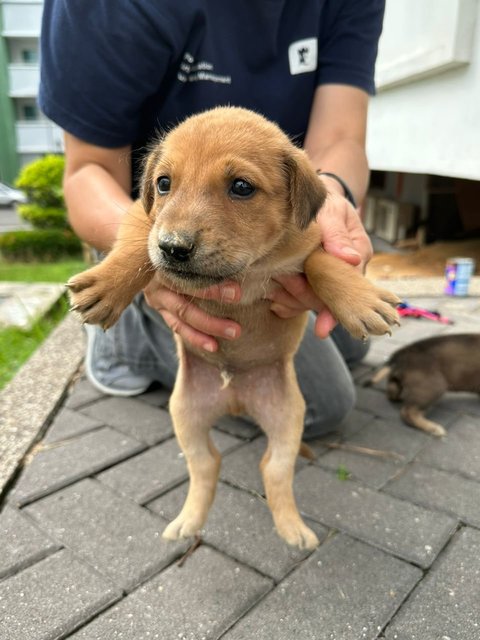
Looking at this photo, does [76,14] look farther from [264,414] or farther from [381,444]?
[381,444]

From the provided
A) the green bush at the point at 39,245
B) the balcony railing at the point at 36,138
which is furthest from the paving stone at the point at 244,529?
the balcony railing at the point at 36,138

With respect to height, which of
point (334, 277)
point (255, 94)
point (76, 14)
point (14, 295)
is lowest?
point (14, 295)

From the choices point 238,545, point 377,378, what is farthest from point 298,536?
point 377,378

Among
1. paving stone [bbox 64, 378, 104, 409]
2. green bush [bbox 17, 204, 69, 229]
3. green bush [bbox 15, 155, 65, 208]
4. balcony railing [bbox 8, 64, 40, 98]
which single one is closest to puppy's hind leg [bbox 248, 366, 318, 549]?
paving stone [bbox 64, 378, 104, 409]

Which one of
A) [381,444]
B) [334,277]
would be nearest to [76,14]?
[334,277]

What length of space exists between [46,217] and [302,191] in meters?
12.8

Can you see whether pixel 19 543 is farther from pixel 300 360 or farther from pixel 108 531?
pixel 300 360

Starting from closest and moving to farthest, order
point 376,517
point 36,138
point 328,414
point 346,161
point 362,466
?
point 376,517, point 362,466, point 328,414, point 346,161, point 36,138

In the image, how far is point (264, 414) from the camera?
2.11m

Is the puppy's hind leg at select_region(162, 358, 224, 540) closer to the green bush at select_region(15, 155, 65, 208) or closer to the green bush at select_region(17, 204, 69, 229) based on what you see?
the green bush at select_region(15, 155, 65, 208)

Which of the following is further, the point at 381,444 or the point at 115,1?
the point at 381,444

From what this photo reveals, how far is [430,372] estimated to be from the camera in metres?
3.16

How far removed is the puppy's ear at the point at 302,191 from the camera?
5.90 feet

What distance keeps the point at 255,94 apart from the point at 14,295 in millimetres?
4443
